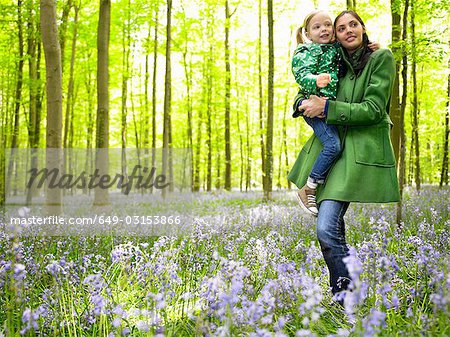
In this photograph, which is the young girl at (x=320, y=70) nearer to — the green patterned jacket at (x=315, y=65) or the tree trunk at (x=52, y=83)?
the green patterned jacket at (x=315, y=65)

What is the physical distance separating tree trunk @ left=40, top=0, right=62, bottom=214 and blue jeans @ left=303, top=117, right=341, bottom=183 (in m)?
5.24

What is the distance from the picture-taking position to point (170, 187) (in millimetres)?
20109

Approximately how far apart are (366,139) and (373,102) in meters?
0.32

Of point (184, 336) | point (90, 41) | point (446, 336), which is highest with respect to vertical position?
point (90, 41)

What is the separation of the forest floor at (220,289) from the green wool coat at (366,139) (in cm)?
37

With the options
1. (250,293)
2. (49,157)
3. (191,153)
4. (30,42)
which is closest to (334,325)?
(250,293)

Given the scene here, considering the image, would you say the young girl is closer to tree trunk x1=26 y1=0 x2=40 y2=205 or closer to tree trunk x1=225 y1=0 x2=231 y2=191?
tree trunk x1=26 y1=0 x2=40 y2=205

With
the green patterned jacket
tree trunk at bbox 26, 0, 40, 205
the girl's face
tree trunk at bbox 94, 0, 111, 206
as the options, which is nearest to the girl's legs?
the green patterned jacket

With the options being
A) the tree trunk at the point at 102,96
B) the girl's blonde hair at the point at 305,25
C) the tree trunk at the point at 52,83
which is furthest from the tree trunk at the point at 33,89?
the girl's blonde hair at the point at 305,25

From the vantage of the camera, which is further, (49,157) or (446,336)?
(49,157)

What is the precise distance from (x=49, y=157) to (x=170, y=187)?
1264 centimetres

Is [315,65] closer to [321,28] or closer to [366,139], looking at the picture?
[321,28]

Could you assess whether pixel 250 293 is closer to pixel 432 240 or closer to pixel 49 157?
pixel 432 240

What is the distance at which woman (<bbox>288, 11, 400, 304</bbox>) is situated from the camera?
359cm
